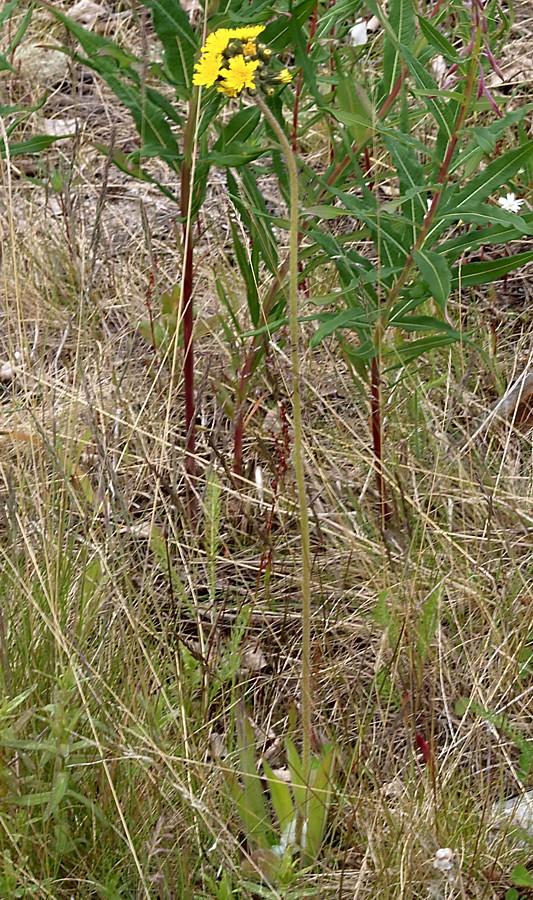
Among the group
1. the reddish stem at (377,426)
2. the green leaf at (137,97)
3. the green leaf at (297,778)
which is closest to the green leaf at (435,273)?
the reddish stem at (377,426)

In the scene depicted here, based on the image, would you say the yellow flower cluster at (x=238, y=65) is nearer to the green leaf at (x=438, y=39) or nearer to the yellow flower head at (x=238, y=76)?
the yellow flower head at (x=238, y=76)

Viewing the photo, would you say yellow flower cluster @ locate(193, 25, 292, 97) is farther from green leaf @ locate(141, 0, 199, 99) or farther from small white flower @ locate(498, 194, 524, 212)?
small white flower @ locate(498, 194, 524, 212)

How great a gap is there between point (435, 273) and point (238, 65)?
0.57 meters

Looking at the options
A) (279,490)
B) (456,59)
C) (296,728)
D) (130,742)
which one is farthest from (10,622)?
(456,59)

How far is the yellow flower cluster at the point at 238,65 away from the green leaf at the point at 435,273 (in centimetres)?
49

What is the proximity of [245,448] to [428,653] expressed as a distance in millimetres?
777

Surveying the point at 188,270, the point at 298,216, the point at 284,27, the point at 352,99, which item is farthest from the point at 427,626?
the point at 284,27

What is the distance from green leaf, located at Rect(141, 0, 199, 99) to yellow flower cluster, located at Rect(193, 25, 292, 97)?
0.50 metres

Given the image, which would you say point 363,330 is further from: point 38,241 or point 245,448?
point 38,241

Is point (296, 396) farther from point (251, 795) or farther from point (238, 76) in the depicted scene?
point (251, 795)

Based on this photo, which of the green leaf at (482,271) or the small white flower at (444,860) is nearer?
the small white flower at (444,860)

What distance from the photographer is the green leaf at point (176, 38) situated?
1570 millimetres

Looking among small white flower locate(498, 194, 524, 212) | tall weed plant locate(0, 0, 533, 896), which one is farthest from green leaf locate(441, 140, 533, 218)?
small white flower locate(498, 194, 524, 212)

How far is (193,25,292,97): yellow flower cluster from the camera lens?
107 centimetres
